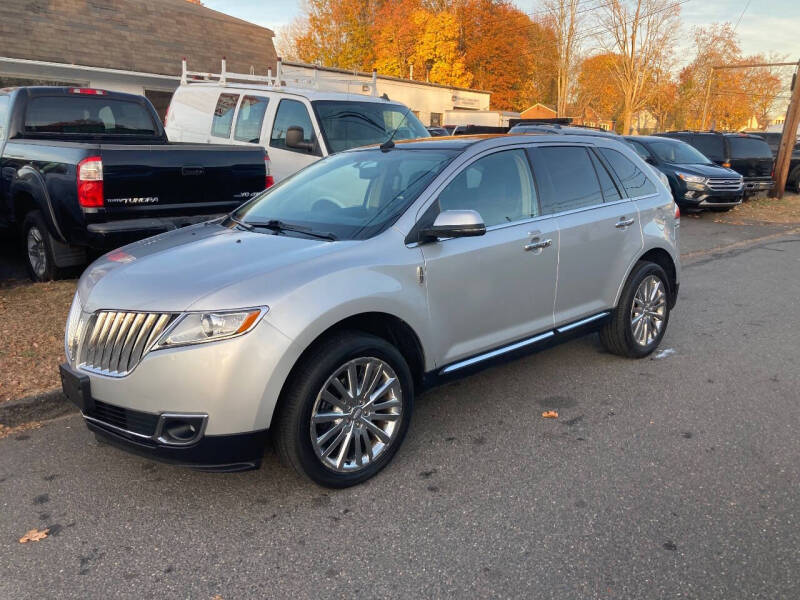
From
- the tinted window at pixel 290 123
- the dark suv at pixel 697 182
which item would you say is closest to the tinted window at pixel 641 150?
the dark suv at pixel 697 182

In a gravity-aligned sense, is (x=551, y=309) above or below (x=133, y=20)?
below

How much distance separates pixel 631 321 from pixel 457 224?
7.55ft

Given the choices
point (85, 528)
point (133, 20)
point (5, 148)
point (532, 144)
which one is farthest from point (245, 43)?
point (85, 528)

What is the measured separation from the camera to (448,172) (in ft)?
13.3

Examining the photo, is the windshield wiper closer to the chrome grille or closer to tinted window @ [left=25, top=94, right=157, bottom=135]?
the chrome grille

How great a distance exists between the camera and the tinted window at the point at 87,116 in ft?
24.1

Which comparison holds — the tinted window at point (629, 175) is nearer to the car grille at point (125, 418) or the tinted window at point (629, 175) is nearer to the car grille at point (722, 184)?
the car grille at point (125, 418)

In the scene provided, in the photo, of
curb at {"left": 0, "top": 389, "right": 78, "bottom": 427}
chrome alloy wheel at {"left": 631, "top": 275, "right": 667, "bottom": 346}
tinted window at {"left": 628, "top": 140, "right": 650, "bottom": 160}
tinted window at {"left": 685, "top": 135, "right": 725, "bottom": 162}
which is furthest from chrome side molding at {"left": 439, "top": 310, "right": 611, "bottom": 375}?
tinted window at {"left": 685, "top": 135, "right": 725, "bottom": 162}

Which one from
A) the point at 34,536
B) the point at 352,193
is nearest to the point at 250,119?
the point at 352,193

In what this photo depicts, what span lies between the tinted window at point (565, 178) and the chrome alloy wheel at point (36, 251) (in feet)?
16.1

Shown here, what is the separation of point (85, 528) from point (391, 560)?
1.43m

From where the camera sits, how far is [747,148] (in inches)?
698

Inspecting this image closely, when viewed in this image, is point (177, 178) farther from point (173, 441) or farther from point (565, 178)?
point (173, 441)

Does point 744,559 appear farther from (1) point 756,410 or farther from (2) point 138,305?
(2) point 138,305
